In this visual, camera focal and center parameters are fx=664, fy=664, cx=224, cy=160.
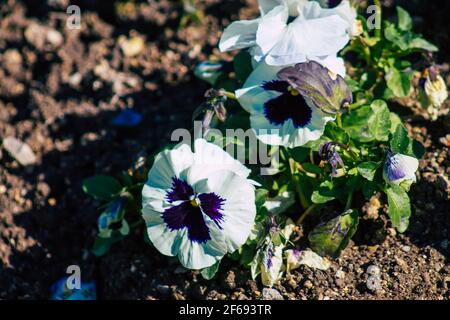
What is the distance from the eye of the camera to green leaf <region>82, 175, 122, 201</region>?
2.69m

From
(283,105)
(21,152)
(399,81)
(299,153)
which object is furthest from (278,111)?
(21,152)

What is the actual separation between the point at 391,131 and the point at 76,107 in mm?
1543

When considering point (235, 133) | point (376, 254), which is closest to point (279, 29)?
point (235, 133)

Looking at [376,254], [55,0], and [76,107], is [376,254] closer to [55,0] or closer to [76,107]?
[76,107]

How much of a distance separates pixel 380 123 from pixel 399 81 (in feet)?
0.95

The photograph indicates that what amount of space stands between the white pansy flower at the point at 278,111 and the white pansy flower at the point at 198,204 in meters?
0.17

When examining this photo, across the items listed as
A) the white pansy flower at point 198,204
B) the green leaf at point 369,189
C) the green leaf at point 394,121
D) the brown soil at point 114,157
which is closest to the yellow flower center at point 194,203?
the white pansy flower at point 198,204

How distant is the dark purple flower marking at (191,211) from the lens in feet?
7.07

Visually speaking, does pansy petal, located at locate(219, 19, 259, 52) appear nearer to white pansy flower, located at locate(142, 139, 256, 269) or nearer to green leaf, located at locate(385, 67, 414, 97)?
white pansy flower, located at locate(142, 139, 256, 269)

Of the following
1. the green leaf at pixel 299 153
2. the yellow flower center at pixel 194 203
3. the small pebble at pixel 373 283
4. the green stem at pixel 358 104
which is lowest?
the small pebble at pixel 373 283

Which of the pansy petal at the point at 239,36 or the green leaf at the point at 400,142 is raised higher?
the pansy petal at the point at 239,36

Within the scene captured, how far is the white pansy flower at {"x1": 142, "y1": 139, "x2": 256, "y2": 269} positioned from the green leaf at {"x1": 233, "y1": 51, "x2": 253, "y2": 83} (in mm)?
438

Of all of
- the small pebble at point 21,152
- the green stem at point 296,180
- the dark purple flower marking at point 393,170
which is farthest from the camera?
the small pebble at point 21,152

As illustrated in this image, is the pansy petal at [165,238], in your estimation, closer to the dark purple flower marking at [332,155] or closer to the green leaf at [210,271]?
the green leaf at [210,271]
